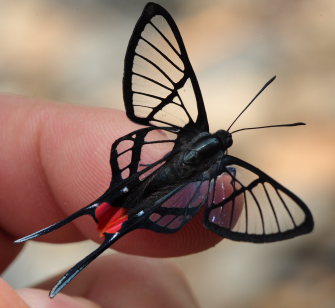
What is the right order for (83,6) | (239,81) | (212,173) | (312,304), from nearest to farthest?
(212,173), (312,304), (239,81), (83,6)

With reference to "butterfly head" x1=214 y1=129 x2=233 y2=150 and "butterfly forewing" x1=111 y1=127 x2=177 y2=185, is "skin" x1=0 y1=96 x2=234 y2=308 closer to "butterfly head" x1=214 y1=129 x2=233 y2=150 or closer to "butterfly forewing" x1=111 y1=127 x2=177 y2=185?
"butterfly forewing" x1=111 y1=127 x2=177 y2=185

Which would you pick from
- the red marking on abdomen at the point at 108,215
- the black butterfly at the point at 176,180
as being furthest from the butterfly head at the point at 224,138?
the red marking on abdomen at the point at 108,215

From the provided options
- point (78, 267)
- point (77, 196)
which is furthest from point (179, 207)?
point (77, 196)

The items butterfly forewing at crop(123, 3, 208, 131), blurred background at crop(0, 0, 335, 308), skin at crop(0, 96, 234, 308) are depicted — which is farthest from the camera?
blurred background at crop(0, 0, 335, 308)

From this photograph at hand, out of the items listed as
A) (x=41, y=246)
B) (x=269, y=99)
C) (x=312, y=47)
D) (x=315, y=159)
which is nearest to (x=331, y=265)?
(x=315, y=159)

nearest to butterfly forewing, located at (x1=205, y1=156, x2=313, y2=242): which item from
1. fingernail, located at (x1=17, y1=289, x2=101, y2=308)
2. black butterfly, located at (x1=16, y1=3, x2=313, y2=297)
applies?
black butterfly, located at (x1=16, y1=3, x2=313, y2=297)

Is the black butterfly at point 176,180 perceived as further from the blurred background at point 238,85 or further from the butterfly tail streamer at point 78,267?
the blurred background at point 238,85

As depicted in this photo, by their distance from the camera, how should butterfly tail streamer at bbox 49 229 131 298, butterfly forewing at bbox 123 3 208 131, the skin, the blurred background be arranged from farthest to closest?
1. the blurred background
2. the skin
3. butterfly forewing at bbox 123 3 208 131
4. butterfly tail streamer at bbox 49 229 131 298

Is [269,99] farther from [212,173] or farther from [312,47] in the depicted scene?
[212,173]
